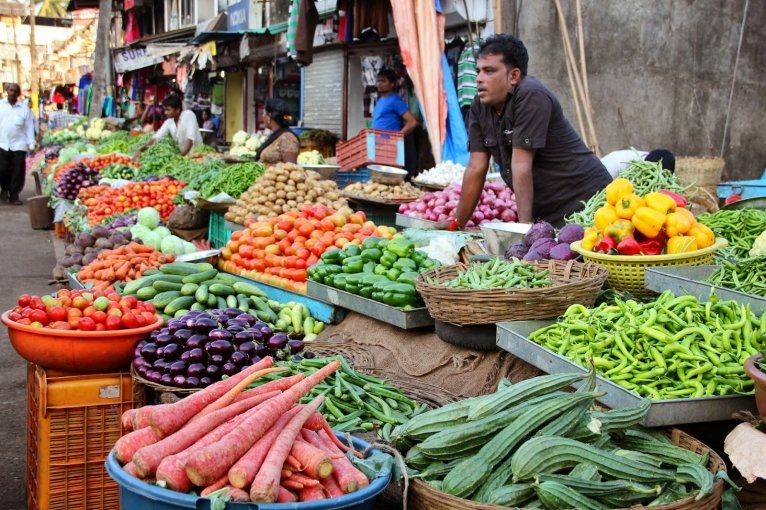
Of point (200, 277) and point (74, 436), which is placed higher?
point (200, 277)

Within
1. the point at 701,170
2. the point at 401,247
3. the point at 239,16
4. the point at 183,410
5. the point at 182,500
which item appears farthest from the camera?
the point at 239,16

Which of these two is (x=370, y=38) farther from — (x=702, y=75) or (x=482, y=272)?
(x=482, y=272)

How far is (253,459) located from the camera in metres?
2.36

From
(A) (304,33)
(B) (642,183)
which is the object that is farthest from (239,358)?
(A) (304,33)

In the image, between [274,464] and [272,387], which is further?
[272,387]

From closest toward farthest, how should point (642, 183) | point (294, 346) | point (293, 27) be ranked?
1. point (294, 346)
2. point (642, 183)
3. point (293, 27)

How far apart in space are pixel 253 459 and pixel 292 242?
4.51 meters

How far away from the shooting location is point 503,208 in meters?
7.14

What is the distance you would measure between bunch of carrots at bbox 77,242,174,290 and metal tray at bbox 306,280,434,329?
147 cm

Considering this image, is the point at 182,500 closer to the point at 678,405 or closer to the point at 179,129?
the point at 678,405

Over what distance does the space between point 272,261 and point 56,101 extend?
4132 cm

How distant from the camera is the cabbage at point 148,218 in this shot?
889 cm

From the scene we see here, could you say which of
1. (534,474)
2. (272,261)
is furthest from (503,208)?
(534,474)

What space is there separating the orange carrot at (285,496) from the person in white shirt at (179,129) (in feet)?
39.8
